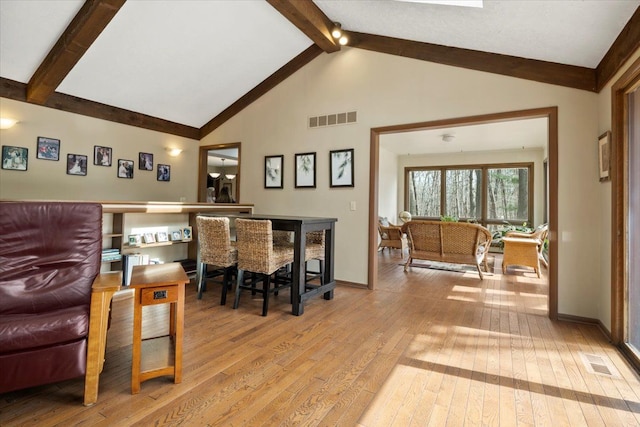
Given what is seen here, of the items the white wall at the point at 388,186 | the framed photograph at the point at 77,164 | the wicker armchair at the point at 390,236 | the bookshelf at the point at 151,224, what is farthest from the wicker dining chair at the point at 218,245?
the white wall at the point at 388,186

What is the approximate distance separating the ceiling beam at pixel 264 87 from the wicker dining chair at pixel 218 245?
2635mm

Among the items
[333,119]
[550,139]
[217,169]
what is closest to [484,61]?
[550,139]

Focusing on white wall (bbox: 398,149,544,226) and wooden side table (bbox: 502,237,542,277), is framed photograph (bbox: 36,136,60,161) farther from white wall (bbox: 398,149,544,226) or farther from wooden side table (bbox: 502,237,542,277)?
white wall (bbox: 398,149,544,226)

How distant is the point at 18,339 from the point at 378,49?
4428 mm

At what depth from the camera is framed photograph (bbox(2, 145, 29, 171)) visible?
3.56m

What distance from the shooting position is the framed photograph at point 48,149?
383 centimetres

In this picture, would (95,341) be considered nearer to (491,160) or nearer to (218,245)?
(218,245)

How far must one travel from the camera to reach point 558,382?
197cm

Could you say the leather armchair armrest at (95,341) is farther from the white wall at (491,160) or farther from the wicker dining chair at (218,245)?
the white wall at (491,160)

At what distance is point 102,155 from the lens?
4406 mm

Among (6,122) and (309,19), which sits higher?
(309,19)

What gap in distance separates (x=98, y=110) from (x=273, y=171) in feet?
8.25

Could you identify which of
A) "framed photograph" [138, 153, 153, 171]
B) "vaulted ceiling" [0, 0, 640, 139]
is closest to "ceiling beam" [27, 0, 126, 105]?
"vaulted ceiling" [0, 0, 640, 139]

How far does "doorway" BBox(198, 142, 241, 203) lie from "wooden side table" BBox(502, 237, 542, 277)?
4553 millimetres
